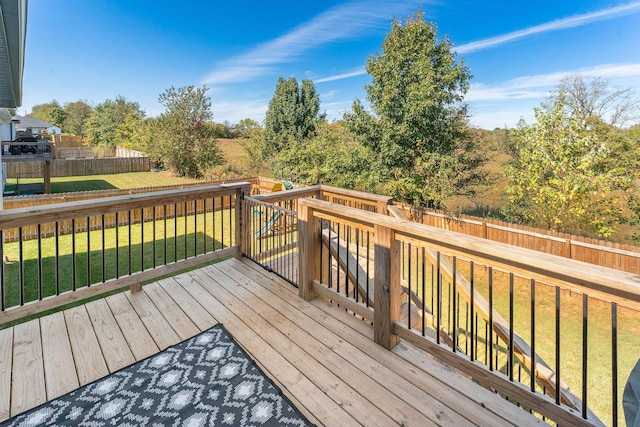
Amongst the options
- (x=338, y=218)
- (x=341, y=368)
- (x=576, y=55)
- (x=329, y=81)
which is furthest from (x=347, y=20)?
(x=341, y=368)

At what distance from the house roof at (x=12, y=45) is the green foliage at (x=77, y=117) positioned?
4598 cm

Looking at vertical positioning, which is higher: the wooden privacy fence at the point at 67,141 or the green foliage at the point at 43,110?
the green foliage at the point at 43,110

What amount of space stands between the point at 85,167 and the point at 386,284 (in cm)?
2339

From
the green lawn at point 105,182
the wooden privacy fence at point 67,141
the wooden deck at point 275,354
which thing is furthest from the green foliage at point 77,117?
the wooden deck at point 275,354

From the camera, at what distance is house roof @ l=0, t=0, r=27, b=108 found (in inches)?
79.3

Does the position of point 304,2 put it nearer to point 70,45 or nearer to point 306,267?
point 70,45

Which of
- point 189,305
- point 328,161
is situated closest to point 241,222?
point 189,305

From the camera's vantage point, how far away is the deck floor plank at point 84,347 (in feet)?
6.48

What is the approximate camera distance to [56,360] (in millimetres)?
2070

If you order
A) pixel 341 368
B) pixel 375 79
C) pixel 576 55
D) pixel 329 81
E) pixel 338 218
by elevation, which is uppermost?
pixel 329 81

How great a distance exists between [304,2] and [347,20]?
2.16 metres

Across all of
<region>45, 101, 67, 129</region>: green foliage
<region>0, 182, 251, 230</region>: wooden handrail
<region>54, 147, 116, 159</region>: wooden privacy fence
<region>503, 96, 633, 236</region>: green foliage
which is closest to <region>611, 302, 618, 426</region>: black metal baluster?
<region>0, 182, 251, 230</region>: wooden handrail

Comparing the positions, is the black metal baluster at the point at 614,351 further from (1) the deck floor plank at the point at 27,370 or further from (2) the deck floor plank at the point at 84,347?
(1) the deck floor plank at the point at 27,370

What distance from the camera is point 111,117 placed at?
100 ft
